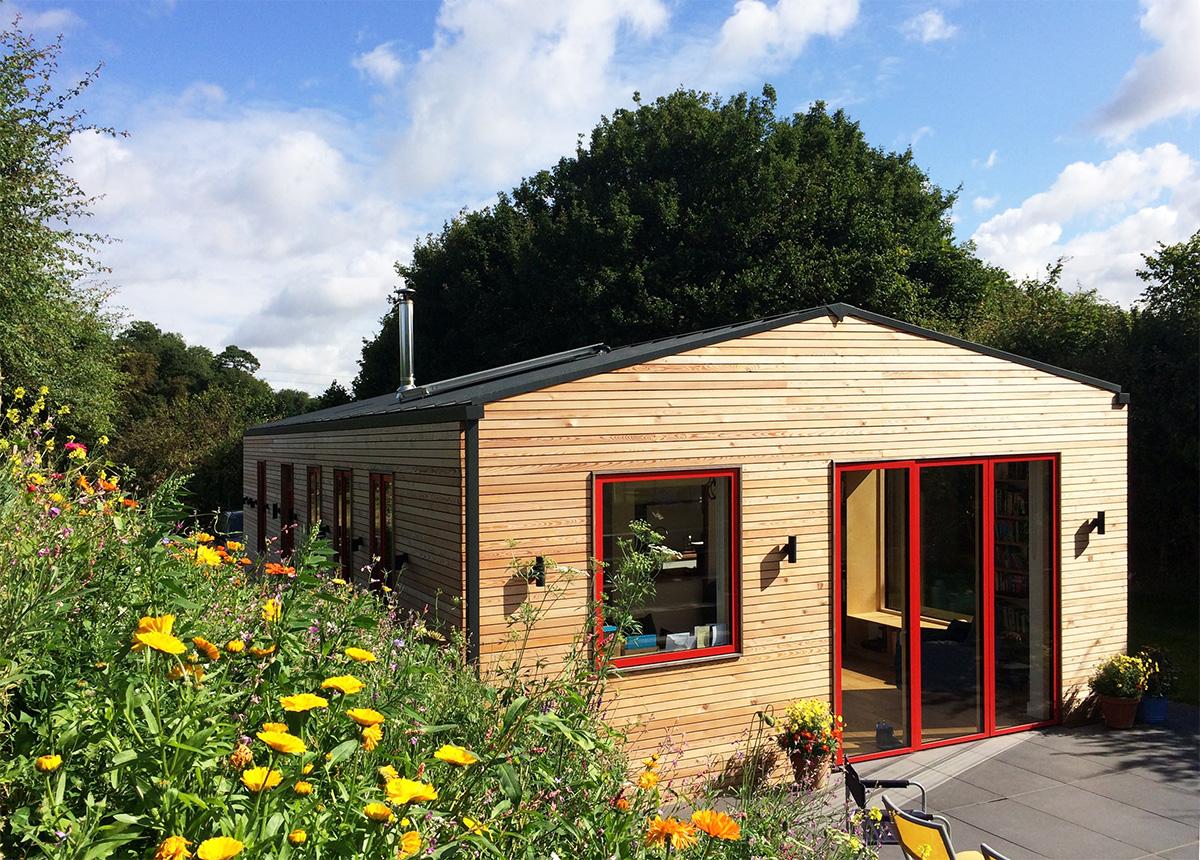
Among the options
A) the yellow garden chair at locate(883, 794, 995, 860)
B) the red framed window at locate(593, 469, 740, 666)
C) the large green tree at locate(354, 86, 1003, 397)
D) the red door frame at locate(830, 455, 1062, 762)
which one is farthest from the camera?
the large green tree at locate(354, 86, 1003, 397)

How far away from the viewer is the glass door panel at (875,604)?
769cm

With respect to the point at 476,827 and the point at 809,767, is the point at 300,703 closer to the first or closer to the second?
the point at 476,827

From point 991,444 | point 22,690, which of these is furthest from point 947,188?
point 22,690

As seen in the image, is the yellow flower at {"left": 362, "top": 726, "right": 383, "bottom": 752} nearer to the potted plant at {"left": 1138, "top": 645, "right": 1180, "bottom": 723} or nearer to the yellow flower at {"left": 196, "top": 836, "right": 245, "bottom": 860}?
the yellow flower at {"left": 196, "top": 836, "right": 245, "bottom": 860}

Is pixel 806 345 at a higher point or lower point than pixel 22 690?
higher

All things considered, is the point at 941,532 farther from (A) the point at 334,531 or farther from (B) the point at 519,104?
(A) the point at 334,531

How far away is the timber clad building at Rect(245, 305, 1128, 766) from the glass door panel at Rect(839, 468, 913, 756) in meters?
0.02

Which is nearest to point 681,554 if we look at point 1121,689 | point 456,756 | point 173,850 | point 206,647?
point 1121,689

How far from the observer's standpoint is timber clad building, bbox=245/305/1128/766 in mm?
6422

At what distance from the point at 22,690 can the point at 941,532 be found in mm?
7718

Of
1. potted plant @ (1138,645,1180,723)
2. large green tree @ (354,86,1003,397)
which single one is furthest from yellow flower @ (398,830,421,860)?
large green tree @ (354,86,1003,397)

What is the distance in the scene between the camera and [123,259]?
16.4 meters

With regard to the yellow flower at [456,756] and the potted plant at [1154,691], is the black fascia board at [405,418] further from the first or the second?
the potted plant at [1154,691]

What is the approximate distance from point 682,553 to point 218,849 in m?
5.86
